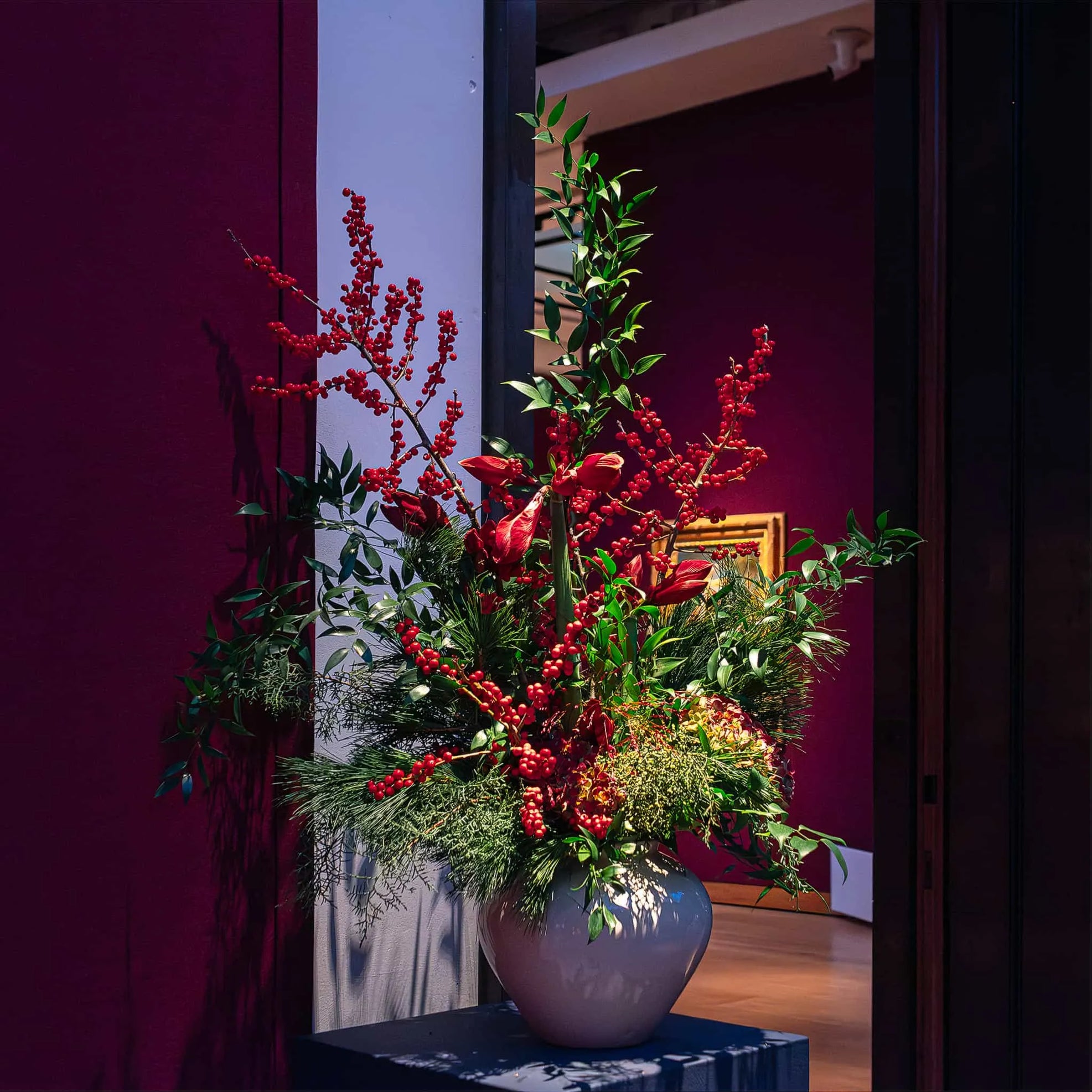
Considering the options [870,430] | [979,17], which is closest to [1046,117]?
[979,17]

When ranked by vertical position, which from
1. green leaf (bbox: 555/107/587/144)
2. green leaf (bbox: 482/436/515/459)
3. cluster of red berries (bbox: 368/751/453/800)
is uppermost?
green leaf (bbox: 555/107/587/144)

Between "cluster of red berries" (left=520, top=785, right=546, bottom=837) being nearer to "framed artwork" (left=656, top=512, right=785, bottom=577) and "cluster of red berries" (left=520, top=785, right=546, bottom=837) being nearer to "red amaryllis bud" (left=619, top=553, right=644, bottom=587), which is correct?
"red amaryllis bud" (left=619, top=553, right=644, bottom=587)

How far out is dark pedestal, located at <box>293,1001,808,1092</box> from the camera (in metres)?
1.20

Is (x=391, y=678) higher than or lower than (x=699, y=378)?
lower

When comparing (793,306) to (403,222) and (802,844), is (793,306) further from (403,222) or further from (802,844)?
(802,844)

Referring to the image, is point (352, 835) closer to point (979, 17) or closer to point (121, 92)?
point (121, 92)

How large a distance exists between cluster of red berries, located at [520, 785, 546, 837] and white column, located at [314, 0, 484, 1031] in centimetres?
40

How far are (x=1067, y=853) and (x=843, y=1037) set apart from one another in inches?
80.7

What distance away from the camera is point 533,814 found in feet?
3.82

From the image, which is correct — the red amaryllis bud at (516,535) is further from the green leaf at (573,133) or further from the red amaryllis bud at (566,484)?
the green leaf at (573,133)

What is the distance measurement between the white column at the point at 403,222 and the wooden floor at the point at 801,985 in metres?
1.59

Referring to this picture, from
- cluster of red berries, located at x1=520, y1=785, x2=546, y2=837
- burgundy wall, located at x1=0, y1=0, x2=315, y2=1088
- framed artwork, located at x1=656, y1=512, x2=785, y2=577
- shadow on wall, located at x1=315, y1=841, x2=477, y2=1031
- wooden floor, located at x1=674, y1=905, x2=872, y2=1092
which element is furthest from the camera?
framed artwork, located at x1=656, y1=512, x2=785, y2=577

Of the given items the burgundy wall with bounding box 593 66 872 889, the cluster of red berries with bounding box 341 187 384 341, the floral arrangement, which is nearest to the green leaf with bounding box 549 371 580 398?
the floral arrangement

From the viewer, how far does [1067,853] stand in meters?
1.49
